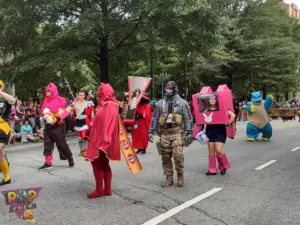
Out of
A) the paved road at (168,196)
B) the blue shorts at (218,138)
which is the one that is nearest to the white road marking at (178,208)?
the paved road at (168,196)

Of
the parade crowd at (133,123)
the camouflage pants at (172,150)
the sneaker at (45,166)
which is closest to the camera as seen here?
the parade crowd at (133,123)

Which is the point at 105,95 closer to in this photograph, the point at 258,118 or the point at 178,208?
the point at 178,208

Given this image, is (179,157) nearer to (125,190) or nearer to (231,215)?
(125,190)

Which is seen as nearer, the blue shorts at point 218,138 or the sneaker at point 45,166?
the blue shorts at point 218,138

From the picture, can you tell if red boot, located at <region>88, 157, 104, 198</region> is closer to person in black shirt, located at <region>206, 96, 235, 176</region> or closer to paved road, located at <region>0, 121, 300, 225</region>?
paved road, located at <region>0, 121, 300, 225</region>

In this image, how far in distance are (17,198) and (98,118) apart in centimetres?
160

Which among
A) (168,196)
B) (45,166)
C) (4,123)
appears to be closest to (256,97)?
(45,166)

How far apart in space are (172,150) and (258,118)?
7.91 metres

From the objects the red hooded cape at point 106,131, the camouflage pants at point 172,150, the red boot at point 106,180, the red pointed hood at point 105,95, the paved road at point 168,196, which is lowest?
the paved road at point 168,196

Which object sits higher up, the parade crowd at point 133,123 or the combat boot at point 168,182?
the parade crowd at point 133,123

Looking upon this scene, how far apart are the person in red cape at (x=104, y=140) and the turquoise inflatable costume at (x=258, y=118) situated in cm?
874

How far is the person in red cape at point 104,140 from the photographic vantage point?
18.0 feet

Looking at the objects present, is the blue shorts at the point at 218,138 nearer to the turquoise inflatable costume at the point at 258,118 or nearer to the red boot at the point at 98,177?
the red boot at the point at 98,177

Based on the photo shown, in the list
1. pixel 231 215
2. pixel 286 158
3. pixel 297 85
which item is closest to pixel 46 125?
pixel 231 215
